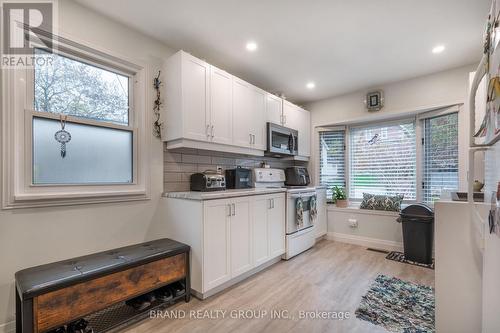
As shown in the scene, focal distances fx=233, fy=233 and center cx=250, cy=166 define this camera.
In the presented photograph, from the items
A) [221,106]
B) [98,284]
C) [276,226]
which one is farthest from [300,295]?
[221,106]

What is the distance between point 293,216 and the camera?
3.34 meters

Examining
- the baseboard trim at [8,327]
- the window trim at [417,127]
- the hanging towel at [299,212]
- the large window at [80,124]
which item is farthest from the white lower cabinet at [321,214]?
the baseboard trim at [8,327]

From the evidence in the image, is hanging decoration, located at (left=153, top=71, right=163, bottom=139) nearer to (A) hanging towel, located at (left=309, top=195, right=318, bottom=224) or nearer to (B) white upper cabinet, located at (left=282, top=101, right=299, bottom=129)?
(B) white upper cabinet, located at (left=282, top=101, right=299, bottom=129)

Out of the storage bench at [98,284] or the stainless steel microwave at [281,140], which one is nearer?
the storage bench at [98,284]

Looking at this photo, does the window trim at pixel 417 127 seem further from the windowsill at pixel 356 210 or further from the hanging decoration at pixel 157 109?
the hanging decoration at pixel 157 109

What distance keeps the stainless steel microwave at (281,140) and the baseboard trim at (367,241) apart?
168 centimetres

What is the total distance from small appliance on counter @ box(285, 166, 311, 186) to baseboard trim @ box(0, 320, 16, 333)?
3.54 m

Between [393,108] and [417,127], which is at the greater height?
[393,108]

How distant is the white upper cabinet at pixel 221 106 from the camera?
2711mm

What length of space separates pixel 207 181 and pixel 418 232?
114 inches

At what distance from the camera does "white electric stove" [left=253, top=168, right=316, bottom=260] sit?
10.8 feet

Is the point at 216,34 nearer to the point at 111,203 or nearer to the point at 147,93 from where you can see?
the point at 147,93

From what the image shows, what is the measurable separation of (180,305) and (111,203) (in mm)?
1150

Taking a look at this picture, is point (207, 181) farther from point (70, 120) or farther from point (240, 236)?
point (70, 120)
